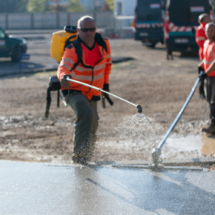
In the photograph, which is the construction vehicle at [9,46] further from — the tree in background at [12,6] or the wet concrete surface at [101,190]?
the tree in background at [12,6]

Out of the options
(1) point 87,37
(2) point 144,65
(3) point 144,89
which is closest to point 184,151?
(1) point 87,37

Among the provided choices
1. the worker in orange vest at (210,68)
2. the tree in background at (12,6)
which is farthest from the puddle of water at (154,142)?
the tree in background at (12,6)

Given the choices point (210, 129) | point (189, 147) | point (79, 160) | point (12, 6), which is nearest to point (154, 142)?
point (189, 147)

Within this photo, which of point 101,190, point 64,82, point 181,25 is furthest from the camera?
point 181,25

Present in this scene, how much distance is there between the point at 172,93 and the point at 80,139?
611 centimetres

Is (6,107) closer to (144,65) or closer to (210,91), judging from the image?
(210,91)

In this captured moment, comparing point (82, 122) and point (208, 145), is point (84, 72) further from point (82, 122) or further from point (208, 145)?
point (208, 145)

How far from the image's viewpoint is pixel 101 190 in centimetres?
435

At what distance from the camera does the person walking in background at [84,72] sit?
5219mm

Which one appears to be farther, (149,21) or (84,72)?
(149,21)

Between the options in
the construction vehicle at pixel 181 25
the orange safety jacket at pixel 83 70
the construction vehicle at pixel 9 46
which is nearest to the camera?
the orange safety jacket at pixel 83 70

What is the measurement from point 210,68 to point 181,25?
40.5ft

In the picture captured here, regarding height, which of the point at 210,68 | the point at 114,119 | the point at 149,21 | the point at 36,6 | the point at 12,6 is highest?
the point at 12,6

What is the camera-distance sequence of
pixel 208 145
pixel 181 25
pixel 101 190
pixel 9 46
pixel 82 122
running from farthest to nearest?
pixel 9 46, pixel 181 25, pixel 208 145, pixel 82 122, pixel 101 190
